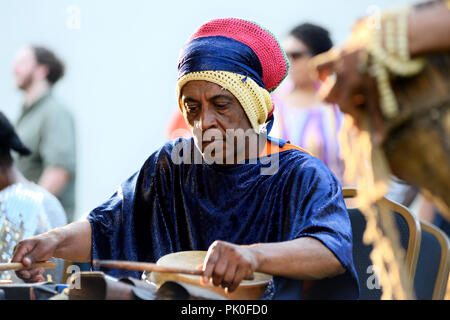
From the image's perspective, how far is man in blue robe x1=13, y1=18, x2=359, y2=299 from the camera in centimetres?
211

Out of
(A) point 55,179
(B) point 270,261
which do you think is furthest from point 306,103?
(B) point 270,261

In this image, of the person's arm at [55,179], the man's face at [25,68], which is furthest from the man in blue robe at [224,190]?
the man's face at [25,68]

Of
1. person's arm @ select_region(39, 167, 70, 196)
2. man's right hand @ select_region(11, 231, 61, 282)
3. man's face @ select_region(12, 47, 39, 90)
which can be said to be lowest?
man's right hand @ select_region(11, 231, 61, 282)

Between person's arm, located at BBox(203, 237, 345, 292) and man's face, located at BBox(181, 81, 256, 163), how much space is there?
48 centimetres

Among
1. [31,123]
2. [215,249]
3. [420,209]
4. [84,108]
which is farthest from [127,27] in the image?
[215,249]

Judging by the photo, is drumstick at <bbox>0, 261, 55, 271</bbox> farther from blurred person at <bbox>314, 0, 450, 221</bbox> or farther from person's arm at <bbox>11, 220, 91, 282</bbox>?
blurred person at <bbox>314, 0, 450, 221</bbox>

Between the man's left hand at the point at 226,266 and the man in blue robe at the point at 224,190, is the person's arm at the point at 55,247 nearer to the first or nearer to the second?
the man in blue robe at the point at 224,190

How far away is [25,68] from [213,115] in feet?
10.0

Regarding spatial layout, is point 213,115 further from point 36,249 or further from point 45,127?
point 45,127

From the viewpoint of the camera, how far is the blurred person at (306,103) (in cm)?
386

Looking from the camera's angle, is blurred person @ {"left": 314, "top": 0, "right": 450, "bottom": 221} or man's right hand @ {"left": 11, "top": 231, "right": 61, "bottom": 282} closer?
blurred person @ {"left": 314, "top": 0, "right": 450, "bottom": 221}

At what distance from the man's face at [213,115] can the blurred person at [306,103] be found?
1.46 meters

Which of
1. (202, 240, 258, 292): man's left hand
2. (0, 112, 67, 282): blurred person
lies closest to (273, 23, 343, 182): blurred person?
(0, 112, 67, 282): blurred person

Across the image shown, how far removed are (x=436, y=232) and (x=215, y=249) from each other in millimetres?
1129
